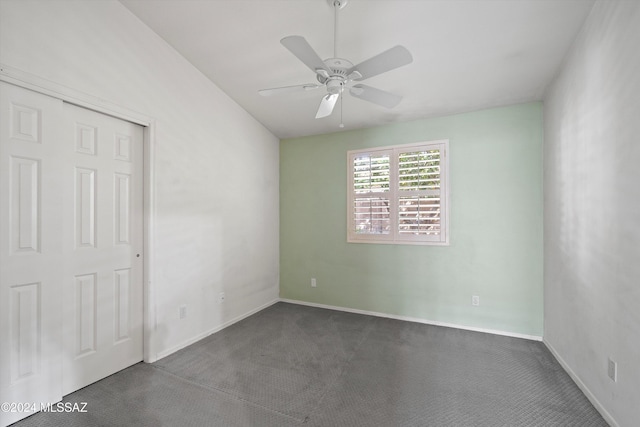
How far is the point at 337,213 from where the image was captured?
4082mm

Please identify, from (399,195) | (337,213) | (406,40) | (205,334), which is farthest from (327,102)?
(205,334)

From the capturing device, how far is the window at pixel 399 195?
11.4ft

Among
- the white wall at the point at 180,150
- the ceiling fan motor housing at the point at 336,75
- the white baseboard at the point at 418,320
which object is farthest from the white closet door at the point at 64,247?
the white baseboard at the point at 418,320

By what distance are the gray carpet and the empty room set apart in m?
0.02

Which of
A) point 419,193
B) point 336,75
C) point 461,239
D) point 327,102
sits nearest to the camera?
point 336,75

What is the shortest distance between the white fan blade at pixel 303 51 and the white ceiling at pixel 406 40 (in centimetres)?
64

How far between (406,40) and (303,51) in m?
1.12

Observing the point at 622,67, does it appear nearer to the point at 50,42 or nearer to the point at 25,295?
the point at 50,42

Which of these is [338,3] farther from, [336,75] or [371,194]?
[371,194]

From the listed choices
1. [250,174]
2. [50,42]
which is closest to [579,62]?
[250,174]

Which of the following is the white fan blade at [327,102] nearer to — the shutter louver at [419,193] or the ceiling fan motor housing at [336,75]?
the ceiling fan motor housing at [336,75]

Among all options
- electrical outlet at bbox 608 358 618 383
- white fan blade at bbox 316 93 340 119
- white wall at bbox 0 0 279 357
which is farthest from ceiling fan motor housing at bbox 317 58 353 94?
electrical outlet at bbox 608 358 618 383

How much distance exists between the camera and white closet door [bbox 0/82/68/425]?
1.78 m

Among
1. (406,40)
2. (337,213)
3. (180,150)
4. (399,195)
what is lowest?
(337,213)
